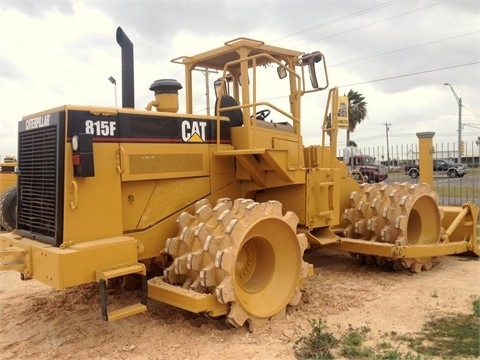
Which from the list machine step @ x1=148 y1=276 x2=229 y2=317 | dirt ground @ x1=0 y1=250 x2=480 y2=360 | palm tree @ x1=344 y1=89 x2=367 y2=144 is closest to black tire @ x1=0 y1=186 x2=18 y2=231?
dirt ground @ x1=0 y1=250 x2=480 y2=360

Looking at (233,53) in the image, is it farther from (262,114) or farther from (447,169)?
(447,169)

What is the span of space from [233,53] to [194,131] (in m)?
1.43

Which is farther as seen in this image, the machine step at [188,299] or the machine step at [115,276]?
the machine step at [188,299]

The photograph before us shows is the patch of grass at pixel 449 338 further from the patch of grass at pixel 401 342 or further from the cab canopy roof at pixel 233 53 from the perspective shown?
the cab canopy roof at pixel 233 53

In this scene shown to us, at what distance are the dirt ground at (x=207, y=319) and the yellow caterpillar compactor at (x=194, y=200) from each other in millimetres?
268

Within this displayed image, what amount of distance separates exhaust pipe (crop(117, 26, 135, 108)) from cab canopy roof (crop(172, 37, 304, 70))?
4.00ft

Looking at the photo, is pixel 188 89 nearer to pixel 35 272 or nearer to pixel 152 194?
pixel 152 194

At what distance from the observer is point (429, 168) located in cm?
870

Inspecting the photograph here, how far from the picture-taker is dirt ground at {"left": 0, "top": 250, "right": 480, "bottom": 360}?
4.49 metres

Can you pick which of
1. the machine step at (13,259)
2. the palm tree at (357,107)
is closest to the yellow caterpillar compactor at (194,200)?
the machine step at (13,259)

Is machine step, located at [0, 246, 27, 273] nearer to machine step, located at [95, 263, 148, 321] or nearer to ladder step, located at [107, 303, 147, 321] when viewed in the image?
machine step, located at [95, 263, 148, 321]

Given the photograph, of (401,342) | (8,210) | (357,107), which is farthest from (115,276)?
(357,107)

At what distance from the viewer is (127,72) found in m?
5.51

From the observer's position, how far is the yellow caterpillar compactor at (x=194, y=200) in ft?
15.0
